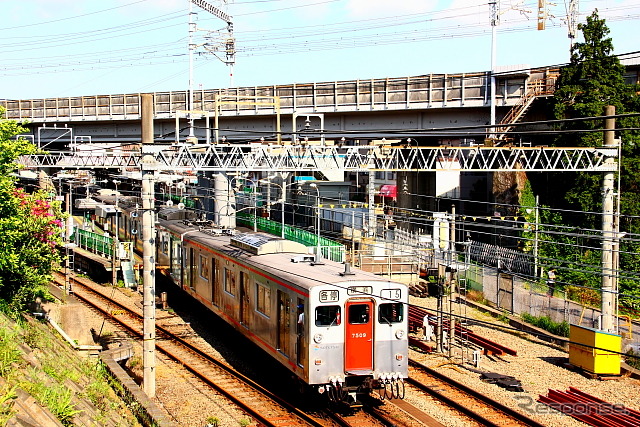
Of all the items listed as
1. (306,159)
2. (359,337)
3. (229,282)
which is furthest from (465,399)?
(306,159)

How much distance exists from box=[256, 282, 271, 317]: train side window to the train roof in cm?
35

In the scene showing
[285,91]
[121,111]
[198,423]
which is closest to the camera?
[198,423]

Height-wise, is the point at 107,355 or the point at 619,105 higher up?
the point at 619,105

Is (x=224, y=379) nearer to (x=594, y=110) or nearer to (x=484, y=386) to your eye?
(x=484, y=386)

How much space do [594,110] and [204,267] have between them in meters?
16.6

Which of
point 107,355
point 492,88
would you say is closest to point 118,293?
point 107,355

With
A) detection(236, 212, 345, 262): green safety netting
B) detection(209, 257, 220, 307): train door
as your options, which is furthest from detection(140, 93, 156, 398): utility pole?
detection(236, 212, 345, 262): green safety netting

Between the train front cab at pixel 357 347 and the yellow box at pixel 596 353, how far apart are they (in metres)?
4.94

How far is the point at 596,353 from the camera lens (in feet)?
43.8

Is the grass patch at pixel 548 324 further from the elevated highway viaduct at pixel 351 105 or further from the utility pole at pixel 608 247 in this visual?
the elevated highway viaduct at pixel 351 105

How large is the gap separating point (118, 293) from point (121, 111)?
613 inches

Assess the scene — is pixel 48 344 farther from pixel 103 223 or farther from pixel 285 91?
pixel 103 223

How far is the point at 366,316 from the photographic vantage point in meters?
10.4

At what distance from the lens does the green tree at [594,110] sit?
24.3 meters
